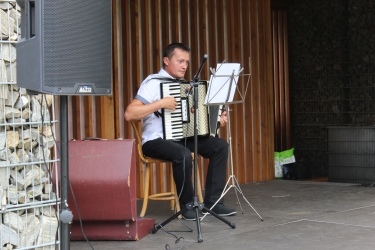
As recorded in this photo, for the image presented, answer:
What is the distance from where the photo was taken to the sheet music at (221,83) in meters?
4.30

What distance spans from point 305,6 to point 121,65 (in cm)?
353

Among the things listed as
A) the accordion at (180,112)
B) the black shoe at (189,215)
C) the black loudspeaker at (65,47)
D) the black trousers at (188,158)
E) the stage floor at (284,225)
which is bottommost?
the stage floor at (284,225)

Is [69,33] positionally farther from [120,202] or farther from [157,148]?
[157,148]

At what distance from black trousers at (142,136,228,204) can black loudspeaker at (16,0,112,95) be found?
1582 mm

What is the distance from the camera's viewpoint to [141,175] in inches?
232

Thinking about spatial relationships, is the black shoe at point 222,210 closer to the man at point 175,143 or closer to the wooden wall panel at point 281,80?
the man at point 175,143

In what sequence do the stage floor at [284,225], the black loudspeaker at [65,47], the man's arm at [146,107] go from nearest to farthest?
the black loudspeaker at [65,47] < the stage floor at [284,225] < the man's arm at [146,107]

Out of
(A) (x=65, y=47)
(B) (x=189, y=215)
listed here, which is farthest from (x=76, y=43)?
Answer: (B) (x=189, y=215)

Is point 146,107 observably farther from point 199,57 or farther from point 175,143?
point 199,57

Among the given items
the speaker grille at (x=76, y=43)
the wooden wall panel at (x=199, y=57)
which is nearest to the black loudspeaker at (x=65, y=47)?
the speaker grille at (x=76, y=43)

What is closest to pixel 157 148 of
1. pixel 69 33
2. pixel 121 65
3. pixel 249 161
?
pixel 121 65

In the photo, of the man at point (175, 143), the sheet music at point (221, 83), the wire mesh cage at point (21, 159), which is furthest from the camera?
the man at point (175, 143)

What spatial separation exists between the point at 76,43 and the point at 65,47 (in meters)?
0.07

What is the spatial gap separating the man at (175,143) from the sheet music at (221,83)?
323mm
